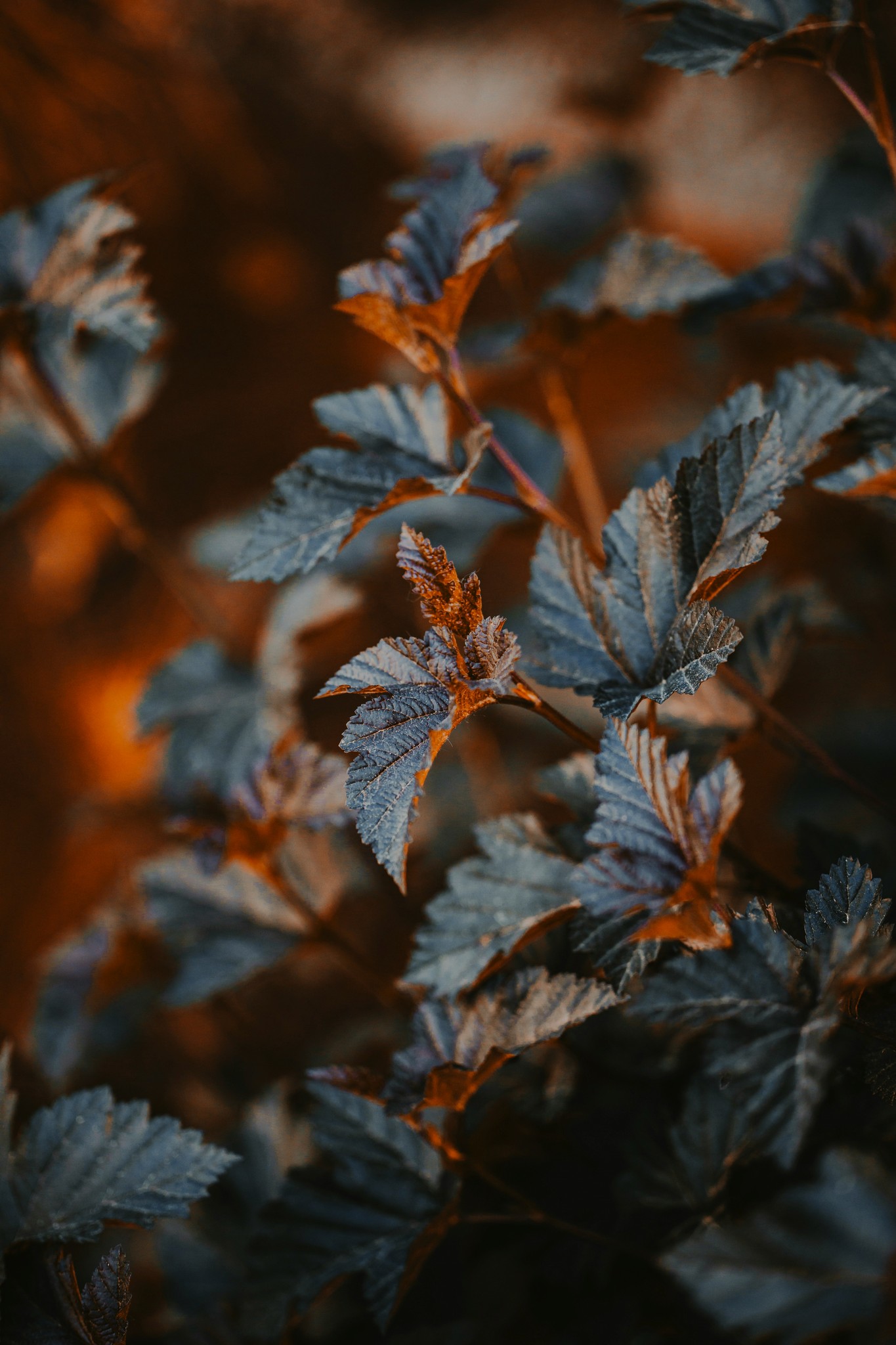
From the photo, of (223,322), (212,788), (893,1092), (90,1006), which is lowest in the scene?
(893,1092)

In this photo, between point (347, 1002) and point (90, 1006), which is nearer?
point (90, 1006)

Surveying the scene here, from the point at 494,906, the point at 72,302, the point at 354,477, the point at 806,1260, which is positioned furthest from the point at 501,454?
the point at 806,1260

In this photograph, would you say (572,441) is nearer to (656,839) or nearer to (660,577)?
(660,577)

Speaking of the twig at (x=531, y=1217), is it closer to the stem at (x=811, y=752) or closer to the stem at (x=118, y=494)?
the stem at (x=811, y=752)

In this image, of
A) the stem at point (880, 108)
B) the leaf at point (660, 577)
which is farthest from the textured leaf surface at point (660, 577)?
the stem at point (880, 108)

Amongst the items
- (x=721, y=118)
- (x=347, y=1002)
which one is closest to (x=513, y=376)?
(x=721, y=118)

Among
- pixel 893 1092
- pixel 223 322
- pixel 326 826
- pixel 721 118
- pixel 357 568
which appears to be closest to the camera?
pixel 893 1092

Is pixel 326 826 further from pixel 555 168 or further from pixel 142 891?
pixel 555 168
